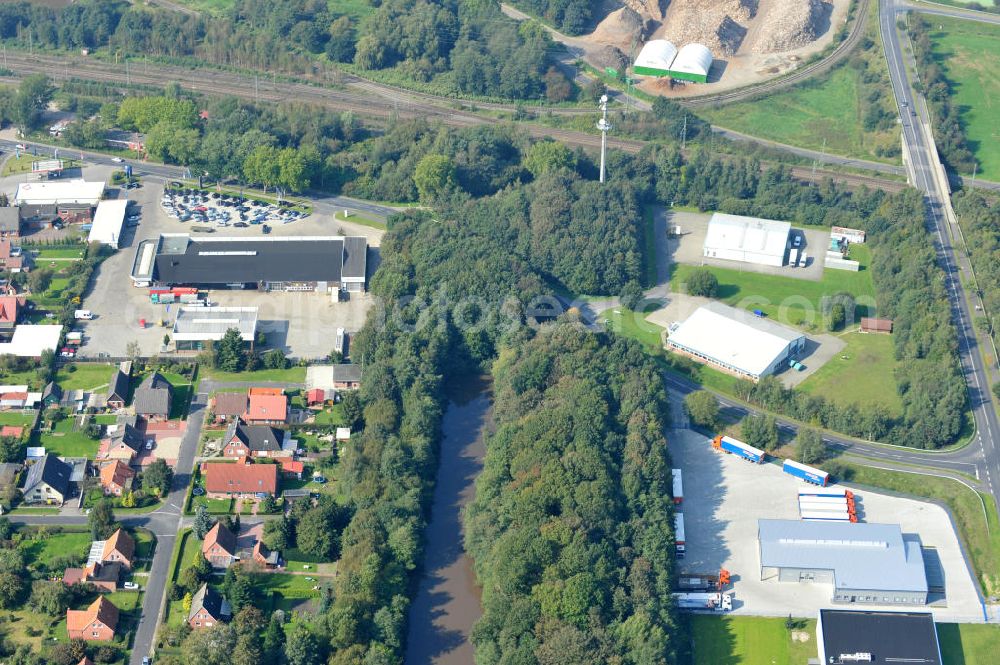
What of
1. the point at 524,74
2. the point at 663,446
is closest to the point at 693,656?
the point at 663,446

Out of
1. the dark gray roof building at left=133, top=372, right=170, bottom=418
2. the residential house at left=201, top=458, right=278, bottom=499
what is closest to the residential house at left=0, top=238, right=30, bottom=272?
the dark gray roof building at left=133, top=372, right=170, bottom=418

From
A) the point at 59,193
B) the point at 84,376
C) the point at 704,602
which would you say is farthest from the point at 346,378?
the point at 59,193

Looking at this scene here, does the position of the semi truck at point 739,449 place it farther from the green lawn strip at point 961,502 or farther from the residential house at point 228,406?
the residential house at point 228,406

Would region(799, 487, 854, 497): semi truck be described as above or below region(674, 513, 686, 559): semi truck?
above

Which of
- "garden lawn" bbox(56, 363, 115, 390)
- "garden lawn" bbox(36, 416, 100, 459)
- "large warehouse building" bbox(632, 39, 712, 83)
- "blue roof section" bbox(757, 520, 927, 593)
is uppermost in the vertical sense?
"large warehouse building" bbox(632, 39, 712, 83)

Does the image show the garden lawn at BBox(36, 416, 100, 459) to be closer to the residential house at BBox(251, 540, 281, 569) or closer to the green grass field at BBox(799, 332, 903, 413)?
the residential house at BBox(251, 540, 281, 569)

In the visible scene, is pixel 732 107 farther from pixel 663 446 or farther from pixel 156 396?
pixel 156 396

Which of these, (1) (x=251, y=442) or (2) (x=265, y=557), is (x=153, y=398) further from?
(2) (x=265, y=557)
